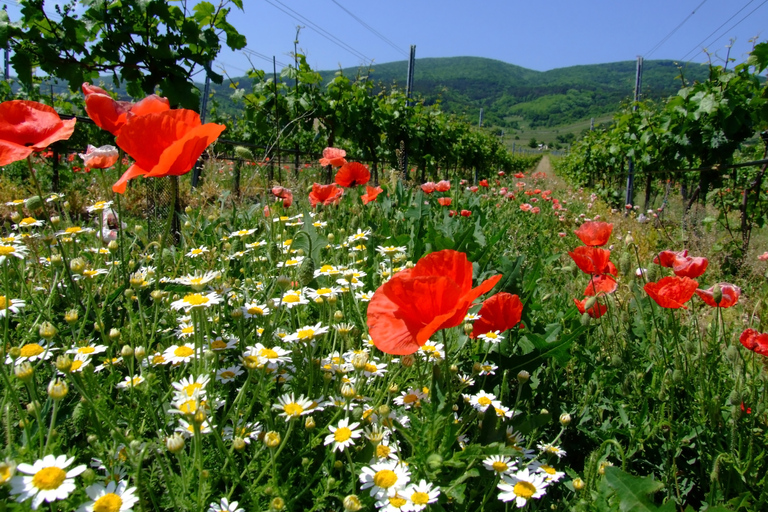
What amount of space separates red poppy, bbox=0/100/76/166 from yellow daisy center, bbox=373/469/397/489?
1016mm

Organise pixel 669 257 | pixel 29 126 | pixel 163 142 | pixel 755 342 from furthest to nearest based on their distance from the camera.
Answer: pixel 669 257, pixel 755 342, pixel 29 126, pixel 163 142

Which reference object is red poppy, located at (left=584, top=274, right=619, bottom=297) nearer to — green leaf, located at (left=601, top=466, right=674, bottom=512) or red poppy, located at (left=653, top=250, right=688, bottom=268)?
red poppy, located at (left=653, top=250, right=688, bottom=268)

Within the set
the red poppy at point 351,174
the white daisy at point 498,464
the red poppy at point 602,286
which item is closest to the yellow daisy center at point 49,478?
the white daisy at point 498,464

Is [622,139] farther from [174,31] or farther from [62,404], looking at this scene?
[62,404]

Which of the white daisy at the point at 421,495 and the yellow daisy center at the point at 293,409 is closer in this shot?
the white daisy at the point at 421,495

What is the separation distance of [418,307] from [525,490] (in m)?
0.40

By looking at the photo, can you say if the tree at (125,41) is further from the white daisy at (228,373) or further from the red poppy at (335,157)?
the white daisy at (228,373)

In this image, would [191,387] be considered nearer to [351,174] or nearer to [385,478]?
[385,478]

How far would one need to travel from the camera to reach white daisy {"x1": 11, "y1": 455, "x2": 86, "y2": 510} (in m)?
0.66

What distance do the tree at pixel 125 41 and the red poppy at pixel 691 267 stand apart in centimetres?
330

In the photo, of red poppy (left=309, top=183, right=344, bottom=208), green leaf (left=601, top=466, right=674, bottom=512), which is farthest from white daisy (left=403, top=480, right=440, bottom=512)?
red poppy (left=309, top=183, right=344, bottom=208)

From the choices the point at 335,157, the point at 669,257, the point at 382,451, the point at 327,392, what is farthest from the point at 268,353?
the point at 335,157

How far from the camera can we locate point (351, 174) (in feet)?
9.03

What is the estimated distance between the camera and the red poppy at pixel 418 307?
2.82ft
